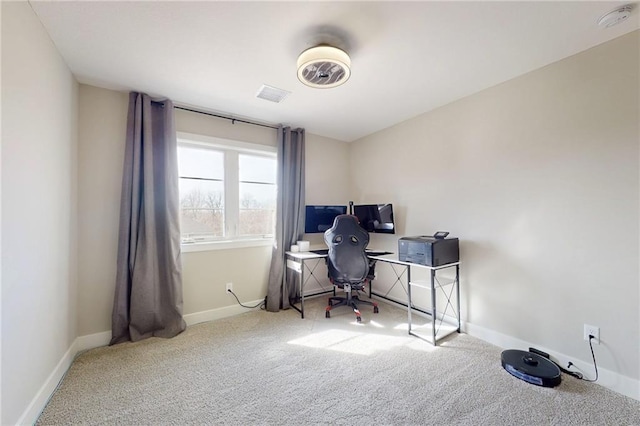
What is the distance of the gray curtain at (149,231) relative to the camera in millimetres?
2398

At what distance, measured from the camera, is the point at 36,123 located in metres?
1.56

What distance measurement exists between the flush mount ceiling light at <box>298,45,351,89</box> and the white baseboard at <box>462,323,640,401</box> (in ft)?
8.76

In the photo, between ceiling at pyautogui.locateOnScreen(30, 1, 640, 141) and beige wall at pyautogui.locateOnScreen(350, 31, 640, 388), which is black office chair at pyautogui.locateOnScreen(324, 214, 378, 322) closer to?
beige wall at pyautogui.locateOnScreen(350, 31, 640, 388)

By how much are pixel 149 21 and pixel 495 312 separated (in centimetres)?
357

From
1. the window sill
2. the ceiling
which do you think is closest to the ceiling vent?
the ceiling

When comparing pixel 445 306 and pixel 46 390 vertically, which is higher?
pixel 445 306

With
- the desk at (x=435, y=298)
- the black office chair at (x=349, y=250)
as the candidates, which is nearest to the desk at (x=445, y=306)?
the desk at (x=435, y=298)

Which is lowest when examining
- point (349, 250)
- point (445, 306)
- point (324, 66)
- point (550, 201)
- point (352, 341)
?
point (352, 341)

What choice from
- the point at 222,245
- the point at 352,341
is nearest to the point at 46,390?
the point at 222,245

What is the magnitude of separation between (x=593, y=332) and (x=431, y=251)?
1.20 metres

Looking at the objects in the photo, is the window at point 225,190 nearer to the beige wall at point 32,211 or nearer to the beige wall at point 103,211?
the beige wall at point 103,211

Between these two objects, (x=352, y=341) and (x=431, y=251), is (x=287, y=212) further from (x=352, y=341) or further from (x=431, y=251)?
(x=431, y=251)

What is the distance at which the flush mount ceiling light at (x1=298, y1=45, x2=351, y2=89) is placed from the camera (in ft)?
5.68

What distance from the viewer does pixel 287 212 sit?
3.38 meters
